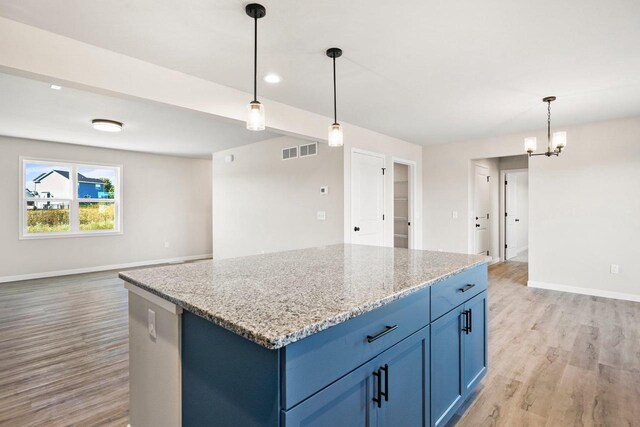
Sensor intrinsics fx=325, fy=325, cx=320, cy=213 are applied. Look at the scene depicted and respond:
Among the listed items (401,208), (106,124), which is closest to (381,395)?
(106,124)

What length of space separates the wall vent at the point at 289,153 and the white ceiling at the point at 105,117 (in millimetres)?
424

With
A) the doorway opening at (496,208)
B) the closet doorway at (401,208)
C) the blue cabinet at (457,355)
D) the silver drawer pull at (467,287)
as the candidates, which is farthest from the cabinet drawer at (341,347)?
the closet doorway at (401,208)

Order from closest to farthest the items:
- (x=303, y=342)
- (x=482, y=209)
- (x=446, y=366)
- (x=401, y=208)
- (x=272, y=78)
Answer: (x=303, y=342) → (x=446, y=366) → (x=272, y=78) → (x=482, y=209) → (x=401, y=208)

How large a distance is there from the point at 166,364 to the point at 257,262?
2.52ft

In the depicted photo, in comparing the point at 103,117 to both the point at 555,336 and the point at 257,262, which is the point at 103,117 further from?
the point at 555,336

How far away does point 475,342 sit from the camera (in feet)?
6.67

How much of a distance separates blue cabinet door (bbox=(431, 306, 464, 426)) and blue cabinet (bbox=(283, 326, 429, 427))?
0.09 m

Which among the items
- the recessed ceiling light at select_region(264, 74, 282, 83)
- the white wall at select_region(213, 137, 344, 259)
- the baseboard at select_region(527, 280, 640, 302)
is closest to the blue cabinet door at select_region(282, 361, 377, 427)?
the recessed ceiling light at select_region(264, 74, 282, 83)

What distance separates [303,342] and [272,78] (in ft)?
8.61

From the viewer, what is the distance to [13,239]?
5.54 meters

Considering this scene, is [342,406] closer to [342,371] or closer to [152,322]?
[342,371]

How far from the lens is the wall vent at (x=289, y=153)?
204 inches

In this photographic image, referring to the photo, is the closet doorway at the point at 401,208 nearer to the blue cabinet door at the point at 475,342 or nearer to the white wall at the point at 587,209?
the white wall at the point at 587,209

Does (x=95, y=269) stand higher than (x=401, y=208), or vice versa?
(x=401, y=208)
